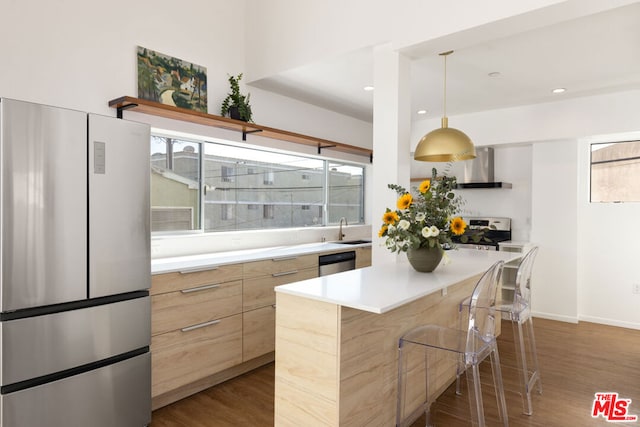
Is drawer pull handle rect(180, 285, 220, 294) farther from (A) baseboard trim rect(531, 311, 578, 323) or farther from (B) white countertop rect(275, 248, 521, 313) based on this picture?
(A) baseboard trim rect(531, 311, 578, 323)

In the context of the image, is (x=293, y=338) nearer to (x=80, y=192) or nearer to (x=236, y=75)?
(x=80, y=192)

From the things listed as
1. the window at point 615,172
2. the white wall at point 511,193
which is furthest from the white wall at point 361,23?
the window at point 615,172

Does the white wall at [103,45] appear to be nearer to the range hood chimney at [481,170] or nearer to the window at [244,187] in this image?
the window at [244,187]

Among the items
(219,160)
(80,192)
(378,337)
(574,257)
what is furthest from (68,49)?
(574,257)

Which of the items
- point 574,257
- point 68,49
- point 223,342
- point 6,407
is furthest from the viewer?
point 574,257

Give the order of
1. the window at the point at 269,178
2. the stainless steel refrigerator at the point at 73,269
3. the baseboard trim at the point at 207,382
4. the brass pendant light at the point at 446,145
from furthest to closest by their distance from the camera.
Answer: the window at the point at 269,178
the brass pendant light at the point at 446,145
the baseboard trim at the point at 207,382
the stainless steel refrigerator at the point at 73,269

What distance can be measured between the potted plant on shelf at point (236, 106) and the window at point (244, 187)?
38cm

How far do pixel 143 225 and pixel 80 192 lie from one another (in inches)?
15.1

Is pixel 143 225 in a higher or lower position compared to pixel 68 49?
lower

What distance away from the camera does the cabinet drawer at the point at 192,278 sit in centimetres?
247

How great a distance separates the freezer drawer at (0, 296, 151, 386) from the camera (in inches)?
71.2

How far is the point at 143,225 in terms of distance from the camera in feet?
7.48

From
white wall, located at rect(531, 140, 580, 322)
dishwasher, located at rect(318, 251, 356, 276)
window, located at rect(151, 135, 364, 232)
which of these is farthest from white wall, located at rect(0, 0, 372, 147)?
white wall, located at rect(531, 140, 580, 322)

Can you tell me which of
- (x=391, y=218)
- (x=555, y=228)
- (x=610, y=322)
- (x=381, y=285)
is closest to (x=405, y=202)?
(x=391, y=218)
